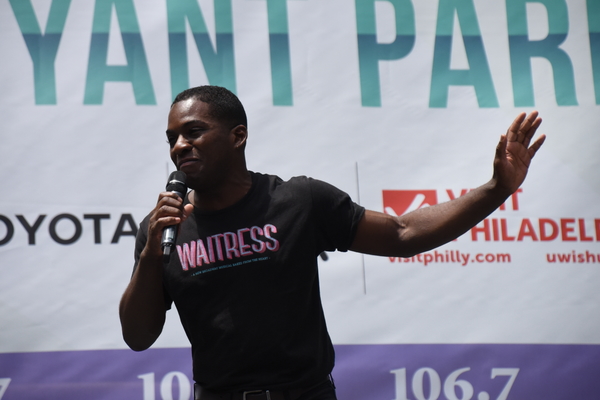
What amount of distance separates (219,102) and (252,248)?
0.44 meters

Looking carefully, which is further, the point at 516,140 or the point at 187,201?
the point at 187,201

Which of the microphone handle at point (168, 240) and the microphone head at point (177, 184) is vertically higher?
the microphone head at point (177, 184)

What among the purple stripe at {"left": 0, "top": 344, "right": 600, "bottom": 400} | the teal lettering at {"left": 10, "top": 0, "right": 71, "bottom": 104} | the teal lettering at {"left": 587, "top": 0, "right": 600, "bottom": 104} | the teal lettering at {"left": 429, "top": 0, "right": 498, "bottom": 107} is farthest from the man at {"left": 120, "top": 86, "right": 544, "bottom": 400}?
the teal lettering at {"left": 587, "top": 0, "right": 600, "bottom": 104}

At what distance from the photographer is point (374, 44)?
317cm

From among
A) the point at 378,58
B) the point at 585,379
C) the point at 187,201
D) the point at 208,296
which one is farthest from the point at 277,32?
the point at 585,379

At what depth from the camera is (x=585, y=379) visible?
3.09m

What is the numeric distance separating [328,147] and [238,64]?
54 centimetres

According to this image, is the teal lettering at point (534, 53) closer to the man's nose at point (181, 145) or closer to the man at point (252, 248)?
the man at point (252, 248)

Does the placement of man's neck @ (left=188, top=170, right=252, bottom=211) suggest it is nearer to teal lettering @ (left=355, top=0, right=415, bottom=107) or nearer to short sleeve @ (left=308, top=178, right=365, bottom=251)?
short sleeve @ (left=308, top=178, right=365, bottom=251)

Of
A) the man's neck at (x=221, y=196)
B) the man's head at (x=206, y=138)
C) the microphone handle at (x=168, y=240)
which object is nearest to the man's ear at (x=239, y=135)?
the man's head at (x=206, y=138)

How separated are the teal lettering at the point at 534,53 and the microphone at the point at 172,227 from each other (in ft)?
6.33

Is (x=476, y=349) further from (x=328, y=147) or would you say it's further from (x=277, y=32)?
(x=277, y=32)

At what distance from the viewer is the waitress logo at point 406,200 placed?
306 cm

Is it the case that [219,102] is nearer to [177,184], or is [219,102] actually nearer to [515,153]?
[177,184]
